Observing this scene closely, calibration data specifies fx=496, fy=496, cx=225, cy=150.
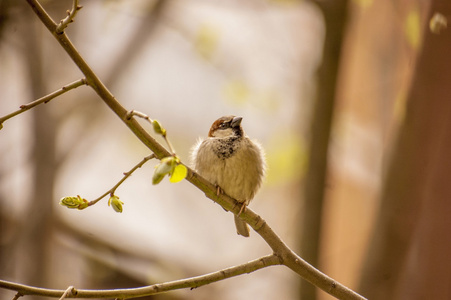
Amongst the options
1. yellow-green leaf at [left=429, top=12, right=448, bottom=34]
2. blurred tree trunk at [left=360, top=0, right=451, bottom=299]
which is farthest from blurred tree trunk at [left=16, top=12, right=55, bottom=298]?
yellow-green leaf at [left=429, top=12, right=448, bottom=34]

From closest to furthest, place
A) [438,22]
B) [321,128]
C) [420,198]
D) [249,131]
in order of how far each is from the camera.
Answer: [438,22]
[420,198]
[321,128]
[249,131]

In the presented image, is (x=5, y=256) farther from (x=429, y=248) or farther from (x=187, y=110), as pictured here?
(x=429, y=248)

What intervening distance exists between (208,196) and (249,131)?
389 centimetres

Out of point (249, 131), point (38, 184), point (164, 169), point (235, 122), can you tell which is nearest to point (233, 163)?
point (235, 122)

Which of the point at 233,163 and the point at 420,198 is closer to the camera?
the point at 233,163

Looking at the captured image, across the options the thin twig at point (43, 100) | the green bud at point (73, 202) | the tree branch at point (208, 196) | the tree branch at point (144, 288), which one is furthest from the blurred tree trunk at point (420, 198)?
the thin twig at point (43, 100)

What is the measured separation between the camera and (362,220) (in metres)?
5.32

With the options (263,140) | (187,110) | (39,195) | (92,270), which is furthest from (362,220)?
(39,195)

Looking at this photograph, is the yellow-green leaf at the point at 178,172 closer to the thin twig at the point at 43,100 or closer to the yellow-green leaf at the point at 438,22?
the thin twig at the point at 43,100

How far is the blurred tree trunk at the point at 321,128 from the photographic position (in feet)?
10.1

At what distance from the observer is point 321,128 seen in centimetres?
312

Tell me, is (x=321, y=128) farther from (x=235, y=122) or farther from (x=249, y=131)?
(x=249, y=131)

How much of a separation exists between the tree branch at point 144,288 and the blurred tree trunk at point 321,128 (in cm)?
161

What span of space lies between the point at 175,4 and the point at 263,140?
1683 mm
